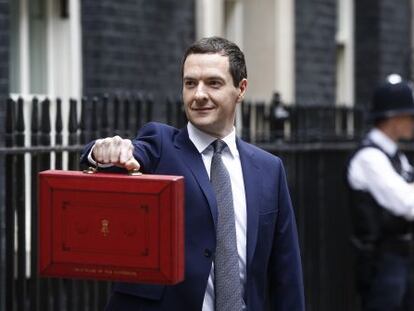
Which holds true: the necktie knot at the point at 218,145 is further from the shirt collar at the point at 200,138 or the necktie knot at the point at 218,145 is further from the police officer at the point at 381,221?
the police officer at the point at 381,221

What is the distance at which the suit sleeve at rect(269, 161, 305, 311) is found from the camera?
470cm

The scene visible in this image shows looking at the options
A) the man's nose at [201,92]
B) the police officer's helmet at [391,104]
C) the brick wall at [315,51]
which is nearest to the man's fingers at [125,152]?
the man's nose at [201,92]

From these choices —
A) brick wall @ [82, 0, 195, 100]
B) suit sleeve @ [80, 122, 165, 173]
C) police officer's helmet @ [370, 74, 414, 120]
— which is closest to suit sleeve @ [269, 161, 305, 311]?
suit sleeve @ [80, 122, 165, 173]

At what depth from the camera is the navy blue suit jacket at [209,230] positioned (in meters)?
4.41

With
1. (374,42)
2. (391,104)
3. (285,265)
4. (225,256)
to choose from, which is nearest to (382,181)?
(391,104)

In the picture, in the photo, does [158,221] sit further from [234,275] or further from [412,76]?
[412,76]

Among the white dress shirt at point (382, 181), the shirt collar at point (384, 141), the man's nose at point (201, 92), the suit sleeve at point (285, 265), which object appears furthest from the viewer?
the shirt collar at point (384, 141)

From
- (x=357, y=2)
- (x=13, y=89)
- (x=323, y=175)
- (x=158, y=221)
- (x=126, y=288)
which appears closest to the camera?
(x=158, y=221)

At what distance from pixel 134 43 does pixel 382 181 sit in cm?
272

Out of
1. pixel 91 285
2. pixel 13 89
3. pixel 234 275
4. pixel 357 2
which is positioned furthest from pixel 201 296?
pixel 357 2

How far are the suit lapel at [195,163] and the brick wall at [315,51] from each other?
7892 millimetres

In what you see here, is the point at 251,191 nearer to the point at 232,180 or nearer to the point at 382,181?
the point at 232,180

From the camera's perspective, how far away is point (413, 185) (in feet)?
25.3

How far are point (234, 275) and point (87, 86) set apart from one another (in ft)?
16.4
